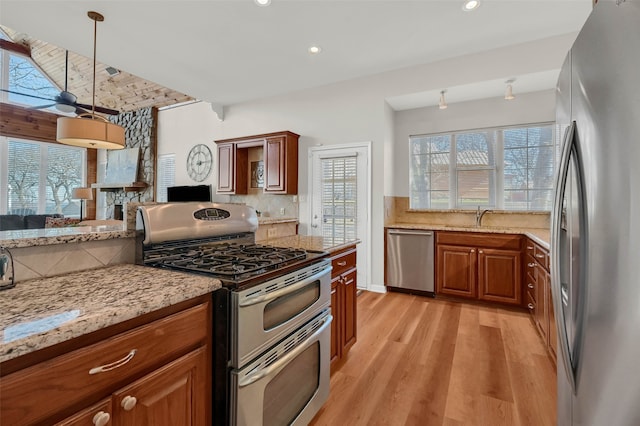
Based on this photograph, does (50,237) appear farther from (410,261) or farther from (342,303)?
(410,261)

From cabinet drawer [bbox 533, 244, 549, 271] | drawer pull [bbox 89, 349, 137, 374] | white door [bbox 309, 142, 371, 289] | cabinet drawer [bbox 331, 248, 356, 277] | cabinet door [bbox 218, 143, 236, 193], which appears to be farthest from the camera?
cabinet door [bbox 218, 143, 236, 193]

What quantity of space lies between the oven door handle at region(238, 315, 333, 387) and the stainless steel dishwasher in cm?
239

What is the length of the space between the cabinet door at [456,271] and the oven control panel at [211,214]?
2808mm

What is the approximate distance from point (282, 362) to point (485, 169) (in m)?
3.90

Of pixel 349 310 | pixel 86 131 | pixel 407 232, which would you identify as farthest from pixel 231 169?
pixel 349 310

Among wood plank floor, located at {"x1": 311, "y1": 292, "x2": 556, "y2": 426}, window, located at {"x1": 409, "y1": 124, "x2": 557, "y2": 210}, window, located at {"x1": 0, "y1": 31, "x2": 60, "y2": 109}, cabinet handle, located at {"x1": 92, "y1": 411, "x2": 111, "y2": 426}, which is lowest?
wood plank floor, located at {"x1": 311, "y1": 292, "x2": 556, "y2": 426}

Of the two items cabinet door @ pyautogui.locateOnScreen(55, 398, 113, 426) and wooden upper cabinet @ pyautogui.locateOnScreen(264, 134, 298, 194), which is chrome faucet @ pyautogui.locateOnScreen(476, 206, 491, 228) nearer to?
wooden upper cabinet @ pyautogui.locateOnScreen(264, 134, 298, 194)

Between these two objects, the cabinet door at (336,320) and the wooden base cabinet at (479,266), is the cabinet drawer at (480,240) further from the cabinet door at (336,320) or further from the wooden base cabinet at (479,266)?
the cabinet door at (336,320)

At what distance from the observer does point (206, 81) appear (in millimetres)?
4379

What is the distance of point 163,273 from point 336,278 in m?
1.10

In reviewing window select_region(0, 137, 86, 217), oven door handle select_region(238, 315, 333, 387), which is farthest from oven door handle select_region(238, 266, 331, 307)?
window select_region(0, 137, 86, 217)

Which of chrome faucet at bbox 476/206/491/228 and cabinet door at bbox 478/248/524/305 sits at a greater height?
chrome faucet at bbox 476/206/491/228

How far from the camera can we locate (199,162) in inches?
226

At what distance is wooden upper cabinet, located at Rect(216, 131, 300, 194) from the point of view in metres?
4.48
